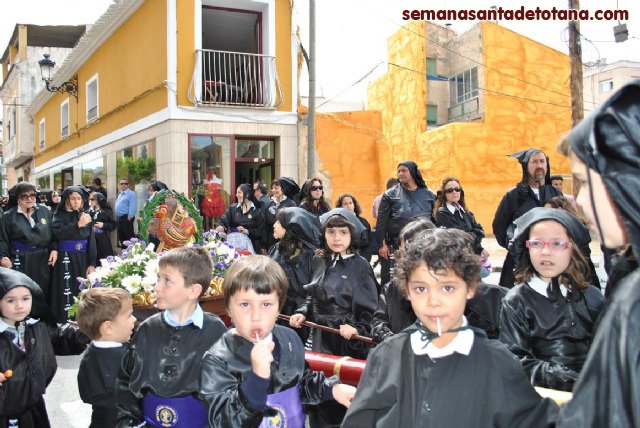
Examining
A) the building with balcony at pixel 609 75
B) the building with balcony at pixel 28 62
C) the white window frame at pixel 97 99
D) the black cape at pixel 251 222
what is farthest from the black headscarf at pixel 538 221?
the building with balcony at pixel 609 75

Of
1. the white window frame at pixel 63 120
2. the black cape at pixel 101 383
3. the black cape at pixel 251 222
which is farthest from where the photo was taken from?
the white window frame at pixel 63 120

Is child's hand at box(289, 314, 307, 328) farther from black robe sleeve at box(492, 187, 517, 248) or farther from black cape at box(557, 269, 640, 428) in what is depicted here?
black cape at box(557, 269, 640, 428)

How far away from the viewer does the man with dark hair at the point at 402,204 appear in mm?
7664

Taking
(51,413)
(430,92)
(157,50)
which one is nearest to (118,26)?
(157,50)

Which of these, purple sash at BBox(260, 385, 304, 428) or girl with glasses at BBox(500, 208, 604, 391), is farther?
girl with glasses at BBox(500, 208, 604, 391)

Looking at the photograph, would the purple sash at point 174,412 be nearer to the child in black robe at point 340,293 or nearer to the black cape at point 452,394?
the black cape at point 452,394

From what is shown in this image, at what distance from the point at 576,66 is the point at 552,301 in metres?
10.3

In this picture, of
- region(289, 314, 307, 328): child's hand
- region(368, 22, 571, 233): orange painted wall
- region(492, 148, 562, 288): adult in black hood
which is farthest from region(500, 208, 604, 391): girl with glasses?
region(368, 22, 571, 233): orange painted wall

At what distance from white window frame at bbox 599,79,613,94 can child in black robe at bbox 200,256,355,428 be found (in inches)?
2114

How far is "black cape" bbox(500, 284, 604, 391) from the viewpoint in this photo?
2.92 meters

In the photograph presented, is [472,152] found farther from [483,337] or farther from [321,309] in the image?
[483,337]

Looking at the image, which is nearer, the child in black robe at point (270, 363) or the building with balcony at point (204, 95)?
the child in black robe at point (270, 363)

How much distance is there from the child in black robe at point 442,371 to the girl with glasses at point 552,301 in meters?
0.94

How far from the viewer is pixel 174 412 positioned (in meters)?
2.65
